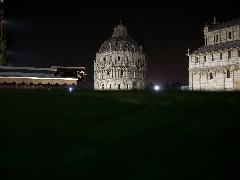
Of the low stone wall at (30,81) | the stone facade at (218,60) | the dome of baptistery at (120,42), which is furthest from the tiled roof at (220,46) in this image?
the dome of baptistery at (120,42)

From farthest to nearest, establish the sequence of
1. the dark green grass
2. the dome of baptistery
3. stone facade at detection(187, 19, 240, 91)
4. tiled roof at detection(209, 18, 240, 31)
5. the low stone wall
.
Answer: the dome of baptistery < tiled roof at detection(209, 18, 240, 31) < stone facade at detection(187, 19, 240, 91) < the low stone wall < the dark green grass

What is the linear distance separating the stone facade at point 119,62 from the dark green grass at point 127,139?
10913 centimetres

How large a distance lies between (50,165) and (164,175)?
3.65 metres

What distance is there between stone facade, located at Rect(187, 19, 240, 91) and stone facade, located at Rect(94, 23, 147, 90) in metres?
54.0

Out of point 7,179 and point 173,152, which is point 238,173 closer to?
point 173,152

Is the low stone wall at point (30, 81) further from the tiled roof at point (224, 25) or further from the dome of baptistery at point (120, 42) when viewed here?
the dome of baptistery at point (120, 42)

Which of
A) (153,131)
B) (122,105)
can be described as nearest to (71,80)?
(122,105)

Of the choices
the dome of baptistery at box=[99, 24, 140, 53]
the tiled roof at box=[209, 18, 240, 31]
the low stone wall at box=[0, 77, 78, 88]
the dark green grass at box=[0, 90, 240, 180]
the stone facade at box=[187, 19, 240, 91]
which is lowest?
the dark green grass at box=[0, 90, 240, 180]

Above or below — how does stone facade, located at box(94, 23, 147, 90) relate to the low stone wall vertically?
above

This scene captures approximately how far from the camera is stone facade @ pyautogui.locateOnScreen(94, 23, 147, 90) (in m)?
126

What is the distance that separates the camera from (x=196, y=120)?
12570 millimetres

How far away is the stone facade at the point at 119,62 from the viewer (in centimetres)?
12550

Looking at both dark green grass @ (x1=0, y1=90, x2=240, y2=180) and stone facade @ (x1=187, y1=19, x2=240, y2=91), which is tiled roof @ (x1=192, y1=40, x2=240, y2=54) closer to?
stone facade @ (x1=187, y1=19, x2=240, y2=91)

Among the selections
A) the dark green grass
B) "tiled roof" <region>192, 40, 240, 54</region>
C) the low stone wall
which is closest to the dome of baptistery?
"tiled roof" <region>192, 40, 240, 54</region>
